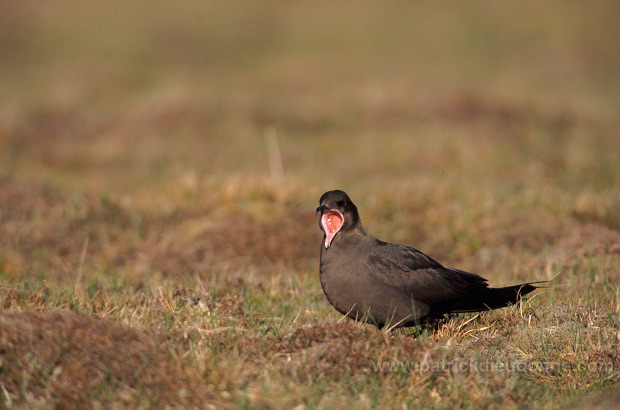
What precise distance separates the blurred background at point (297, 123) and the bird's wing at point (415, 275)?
2.04 meters

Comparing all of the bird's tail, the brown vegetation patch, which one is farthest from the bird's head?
the brown vegetation patch

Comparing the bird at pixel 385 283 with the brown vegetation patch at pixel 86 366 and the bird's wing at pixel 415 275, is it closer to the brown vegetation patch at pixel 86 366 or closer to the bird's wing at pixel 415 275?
the bird's wing at pixel 415 275

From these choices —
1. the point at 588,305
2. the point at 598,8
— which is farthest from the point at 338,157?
the point at 598,8

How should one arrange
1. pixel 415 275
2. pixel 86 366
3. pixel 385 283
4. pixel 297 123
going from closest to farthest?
pixel 86 366 < pixel 385 283 < pixel 415 275 < pixel 297 123

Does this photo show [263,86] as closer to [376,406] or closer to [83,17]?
[83,17]

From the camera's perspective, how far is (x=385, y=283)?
5.07 meters

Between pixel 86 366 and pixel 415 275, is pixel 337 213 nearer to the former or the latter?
pixel 415 275

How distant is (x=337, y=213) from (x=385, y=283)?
650 millimetres

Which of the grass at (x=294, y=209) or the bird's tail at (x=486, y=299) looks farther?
the bird's tail at (x=486, y=299)

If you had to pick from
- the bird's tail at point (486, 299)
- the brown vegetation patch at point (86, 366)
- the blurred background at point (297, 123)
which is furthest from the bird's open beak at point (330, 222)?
the blurred background at point (297, 123)

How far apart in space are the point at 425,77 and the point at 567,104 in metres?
4.46

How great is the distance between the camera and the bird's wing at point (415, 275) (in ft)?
16.8

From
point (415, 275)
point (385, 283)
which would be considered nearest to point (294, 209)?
point (415, 275)

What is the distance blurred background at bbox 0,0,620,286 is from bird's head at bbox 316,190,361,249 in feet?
5.99
